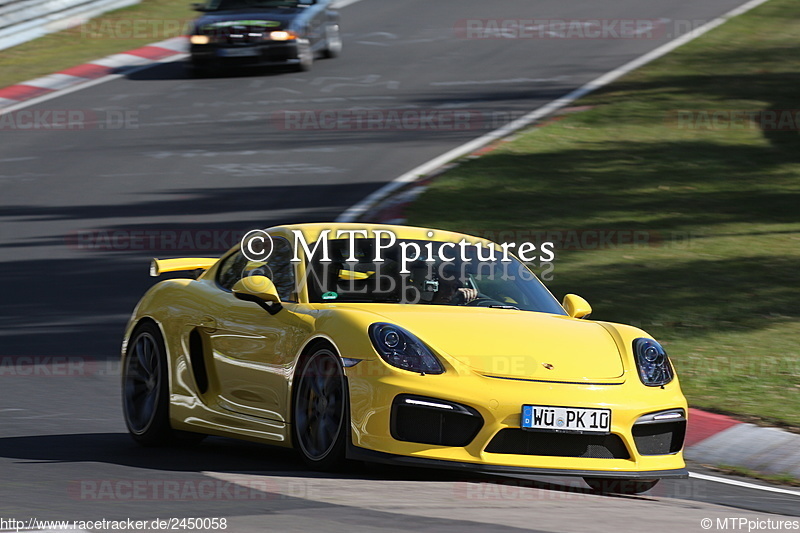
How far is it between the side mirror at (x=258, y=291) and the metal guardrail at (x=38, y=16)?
20.2 meters

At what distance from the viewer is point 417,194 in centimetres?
1688

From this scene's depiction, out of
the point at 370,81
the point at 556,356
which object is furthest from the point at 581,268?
the point at 370,81

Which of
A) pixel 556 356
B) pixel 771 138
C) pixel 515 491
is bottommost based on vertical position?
pixel 771 138

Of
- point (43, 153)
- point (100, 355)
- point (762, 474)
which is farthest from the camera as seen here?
point (43, 153)

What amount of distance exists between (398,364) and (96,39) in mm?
22481

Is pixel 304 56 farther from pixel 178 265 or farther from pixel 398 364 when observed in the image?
pixel 398 364

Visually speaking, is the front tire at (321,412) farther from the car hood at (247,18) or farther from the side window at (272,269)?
the car hood at (247,18)

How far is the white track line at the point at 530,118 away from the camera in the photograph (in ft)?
54.5

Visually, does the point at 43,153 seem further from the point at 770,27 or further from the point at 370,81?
the point at 770,27

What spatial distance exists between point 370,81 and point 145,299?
15540 mm

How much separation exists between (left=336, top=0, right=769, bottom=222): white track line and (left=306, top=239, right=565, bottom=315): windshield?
7.33 meters


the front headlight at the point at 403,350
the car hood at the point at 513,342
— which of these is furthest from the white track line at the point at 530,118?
the front headlight at the point at 403,350

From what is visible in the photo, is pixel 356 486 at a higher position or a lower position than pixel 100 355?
higher

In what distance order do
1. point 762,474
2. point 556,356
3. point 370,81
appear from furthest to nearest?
point 370,81 → point 762,474 → point 556,356
